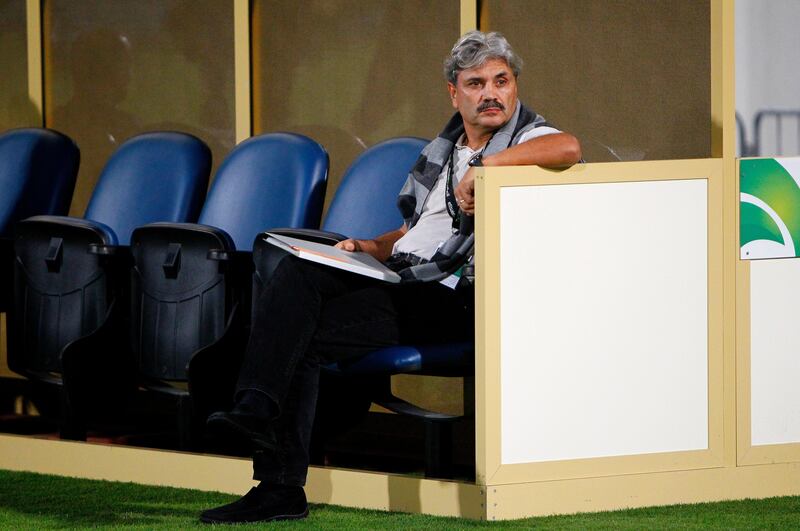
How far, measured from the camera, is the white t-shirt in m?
3.85

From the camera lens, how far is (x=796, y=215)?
12.8ft

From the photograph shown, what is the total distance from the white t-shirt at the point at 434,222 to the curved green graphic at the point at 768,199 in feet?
2.29

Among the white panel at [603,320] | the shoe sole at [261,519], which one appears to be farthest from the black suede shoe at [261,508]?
the white panel at [603,320]

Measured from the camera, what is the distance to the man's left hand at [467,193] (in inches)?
141

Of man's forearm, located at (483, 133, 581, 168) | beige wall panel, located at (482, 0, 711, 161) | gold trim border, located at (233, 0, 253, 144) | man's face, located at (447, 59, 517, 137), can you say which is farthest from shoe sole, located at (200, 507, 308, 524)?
gold trim border, located at (233, 0, 253, 144)

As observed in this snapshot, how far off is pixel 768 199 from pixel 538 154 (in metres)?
0.71

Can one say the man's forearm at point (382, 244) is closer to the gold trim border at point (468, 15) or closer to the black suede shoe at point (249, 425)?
the black suede shoe at point (249, 425)

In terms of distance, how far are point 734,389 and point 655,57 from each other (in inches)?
47.9

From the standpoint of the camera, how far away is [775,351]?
12.8 ft

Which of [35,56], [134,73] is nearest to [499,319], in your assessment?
[134,73]

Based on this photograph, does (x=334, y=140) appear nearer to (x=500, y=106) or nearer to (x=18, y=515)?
(x=500, y=106)

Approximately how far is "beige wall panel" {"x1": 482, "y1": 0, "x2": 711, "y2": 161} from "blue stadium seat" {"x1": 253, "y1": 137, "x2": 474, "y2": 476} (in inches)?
26.3

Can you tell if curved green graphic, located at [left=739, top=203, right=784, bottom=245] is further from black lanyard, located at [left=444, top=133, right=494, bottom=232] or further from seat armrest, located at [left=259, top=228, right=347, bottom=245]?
seat armrest, located at [left=259, top=228, right=347, bottom=245]

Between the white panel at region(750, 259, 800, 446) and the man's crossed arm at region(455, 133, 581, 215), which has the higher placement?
the man's crossed arm at region(455, 133, 581, 215)
